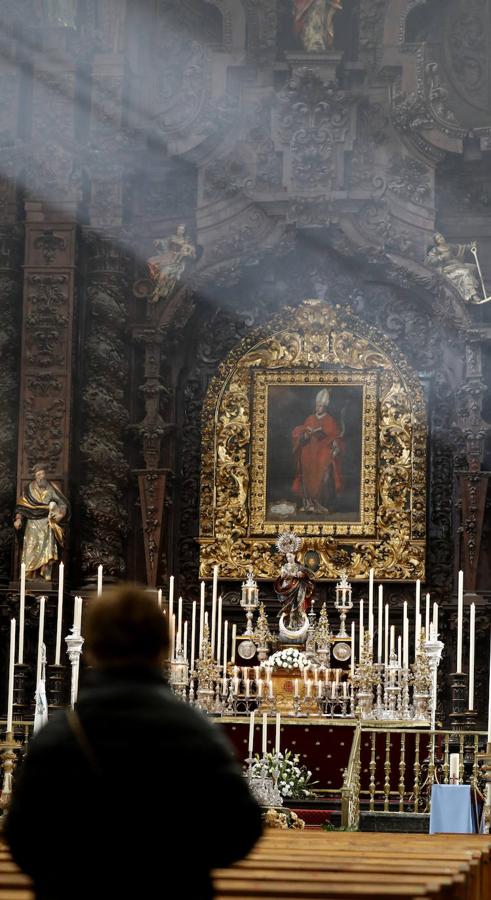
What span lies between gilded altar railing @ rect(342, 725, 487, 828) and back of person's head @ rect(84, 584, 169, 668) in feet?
25.7

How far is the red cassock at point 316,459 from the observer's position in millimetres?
18703

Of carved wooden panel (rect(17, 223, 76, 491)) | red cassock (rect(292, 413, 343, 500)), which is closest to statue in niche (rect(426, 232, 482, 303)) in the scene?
red cassock (rect(292, 413, 343, 500))

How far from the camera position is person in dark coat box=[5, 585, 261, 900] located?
4027 millimetres

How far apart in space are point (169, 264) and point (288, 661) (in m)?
5.49

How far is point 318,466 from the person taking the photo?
18688mm

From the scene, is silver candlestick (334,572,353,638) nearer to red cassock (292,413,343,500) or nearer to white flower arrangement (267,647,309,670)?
white flower arrangement (267,647,309,670)

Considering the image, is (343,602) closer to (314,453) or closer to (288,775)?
(314,453)

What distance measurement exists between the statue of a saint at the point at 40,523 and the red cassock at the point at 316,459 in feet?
8.72

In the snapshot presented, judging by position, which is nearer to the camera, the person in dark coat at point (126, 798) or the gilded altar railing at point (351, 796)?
the person in dark coat at point (126, 798)

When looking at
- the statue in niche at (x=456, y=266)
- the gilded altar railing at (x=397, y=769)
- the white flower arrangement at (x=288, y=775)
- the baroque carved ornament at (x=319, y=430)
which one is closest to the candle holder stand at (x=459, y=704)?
the gilded altar railing at (x=397, y=769)

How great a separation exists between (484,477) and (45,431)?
4.71 meters

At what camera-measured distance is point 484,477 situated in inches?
712

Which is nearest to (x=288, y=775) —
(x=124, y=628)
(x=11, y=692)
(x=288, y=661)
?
(x=288, y=661)

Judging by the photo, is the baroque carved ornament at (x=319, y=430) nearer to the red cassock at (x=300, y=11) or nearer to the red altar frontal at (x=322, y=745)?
the red cassock at (x=300, y=11)
